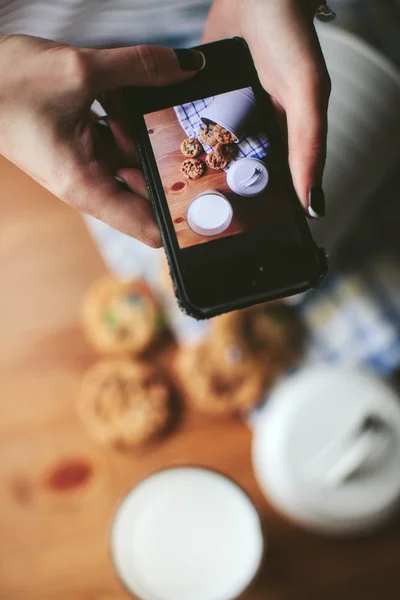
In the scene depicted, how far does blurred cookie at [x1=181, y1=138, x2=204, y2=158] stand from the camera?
0.76 feet

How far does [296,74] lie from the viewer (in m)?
0.25

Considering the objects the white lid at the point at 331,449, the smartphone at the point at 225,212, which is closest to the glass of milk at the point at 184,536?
the white lid at the point at 331,449

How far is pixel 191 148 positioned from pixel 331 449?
0.65ft

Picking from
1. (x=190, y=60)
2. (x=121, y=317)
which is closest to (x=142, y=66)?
(x=190, y=60)

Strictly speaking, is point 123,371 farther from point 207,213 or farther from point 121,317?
point 207,213

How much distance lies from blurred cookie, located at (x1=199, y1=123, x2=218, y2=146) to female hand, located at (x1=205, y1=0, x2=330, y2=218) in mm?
31

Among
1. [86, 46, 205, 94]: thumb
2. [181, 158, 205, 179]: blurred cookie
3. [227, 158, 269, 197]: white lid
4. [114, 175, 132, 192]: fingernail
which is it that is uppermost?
[86, 46, 205, 94]: thumb

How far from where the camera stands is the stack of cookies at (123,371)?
38 centimetres

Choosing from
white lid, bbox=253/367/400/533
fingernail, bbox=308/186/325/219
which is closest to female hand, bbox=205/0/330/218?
fingernail, bbox=308/186/325/219

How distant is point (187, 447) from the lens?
392 mm

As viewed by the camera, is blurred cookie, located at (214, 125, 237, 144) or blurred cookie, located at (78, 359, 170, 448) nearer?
blurred cookie, located at (214, 125, 237, 144)

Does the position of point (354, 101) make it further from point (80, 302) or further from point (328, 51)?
point (80, 302)

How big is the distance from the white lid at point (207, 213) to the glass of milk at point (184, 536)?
17 cm

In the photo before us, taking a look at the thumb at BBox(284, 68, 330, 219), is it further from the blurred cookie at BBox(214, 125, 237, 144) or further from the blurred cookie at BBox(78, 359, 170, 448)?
the blurred cookie at BBox(78, 359, 170, 448)
